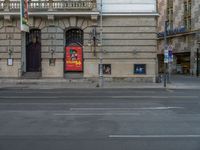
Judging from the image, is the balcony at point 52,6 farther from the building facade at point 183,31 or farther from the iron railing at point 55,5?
the building facade at point 183,31

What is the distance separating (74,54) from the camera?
32.8 m

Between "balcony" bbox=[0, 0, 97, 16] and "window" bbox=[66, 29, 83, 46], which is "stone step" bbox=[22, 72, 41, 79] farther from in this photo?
"balcony" bbox=[0, 0, 97, 16]

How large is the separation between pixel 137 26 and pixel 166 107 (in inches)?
736

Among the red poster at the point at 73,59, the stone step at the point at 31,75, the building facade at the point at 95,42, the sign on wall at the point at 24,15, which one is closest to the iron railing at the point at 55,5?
the building facade at the point at 95,42

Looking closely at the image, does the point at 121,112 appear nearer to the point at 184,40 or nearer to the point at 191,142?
the point at 191,142

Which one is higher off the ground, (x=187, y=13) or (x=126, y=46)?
(x=187, y=13)

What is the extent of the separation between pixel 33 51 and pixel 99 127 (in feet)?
81.2

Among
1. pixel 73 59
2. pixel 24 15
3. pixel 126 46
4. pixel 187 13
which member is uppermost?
pixel 187 13

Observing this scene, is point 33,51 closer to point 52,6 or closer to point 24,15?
point 52,6

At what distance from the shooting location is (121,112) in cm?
1338

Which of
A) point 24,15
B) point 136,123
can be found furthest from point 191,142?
point 24,15

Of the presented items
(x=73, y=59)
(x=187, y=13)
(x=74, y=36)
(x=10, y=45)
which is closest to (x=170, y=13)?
(x=187, y=13)

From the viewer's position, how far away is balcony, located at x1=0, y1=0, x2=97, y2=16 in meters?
31.8

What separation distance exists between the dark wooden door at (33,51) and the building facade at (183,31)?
28479 mm
